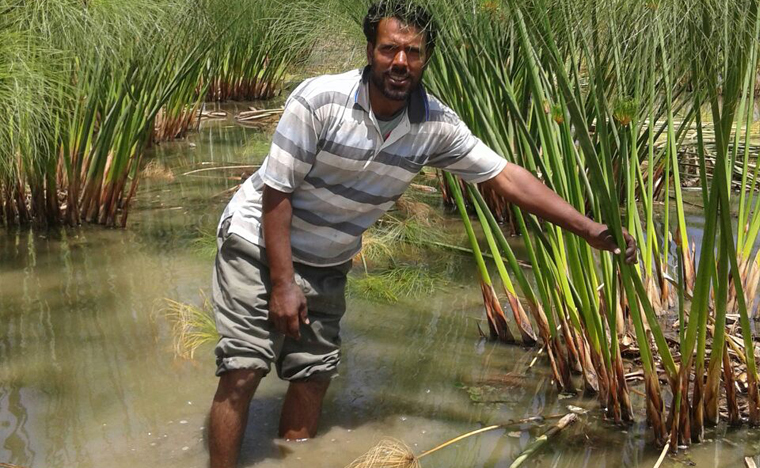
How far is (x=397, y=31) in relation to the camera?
8.48 ft

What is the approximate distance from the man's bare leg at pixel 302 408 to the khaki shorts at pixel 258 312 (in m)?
0.07

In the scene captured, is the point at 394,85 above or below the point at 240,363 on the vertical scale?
above

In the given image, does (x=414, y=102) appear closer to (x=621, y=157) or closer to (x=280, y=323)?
(x=280, y=323)

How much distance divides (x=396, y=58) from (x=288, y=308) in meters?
0.68

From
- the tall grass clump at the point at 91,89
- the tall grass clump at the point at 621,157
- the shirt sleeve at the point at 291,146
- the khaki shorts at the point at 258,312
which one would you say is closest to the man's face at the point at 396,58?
the shirt sleeve at the point at 291,146

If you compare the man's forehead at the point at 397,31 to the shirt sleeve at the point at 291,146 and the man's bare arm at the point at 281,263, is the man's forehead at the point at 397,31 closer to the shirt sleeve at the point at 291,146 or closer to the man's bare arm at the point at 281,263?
the shirt sleeve at the point at 291,146

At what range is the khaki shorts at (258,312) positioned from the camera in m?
2.66

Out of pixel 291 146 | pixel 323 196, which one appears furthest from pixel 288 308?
pixel 291 146

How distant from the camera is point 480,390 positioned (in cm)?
341

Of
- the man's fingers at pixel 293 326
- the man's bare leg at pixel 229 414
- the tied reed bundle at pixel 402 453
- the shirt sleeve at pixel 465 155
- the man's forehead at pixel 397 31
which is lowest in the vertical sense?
the tied reed bundle at pixel 402 453

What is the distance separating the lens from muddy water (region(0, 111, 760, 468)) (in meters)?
2.94

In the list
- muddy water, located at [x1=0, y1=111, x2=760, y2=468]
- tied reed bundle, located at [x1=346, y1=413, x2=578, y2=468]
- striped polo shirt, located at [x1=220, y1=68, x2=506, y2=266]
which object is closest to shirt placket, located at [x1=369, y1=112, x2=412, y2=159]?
striped polo shirt, located at [x1=220, y1=68, x2=506, y2=266]

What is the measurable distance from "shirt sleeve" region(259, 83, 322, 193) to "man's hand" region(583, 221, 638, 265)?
0.77m

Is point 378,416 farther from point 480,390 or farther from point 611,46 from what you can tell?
point 611,46
